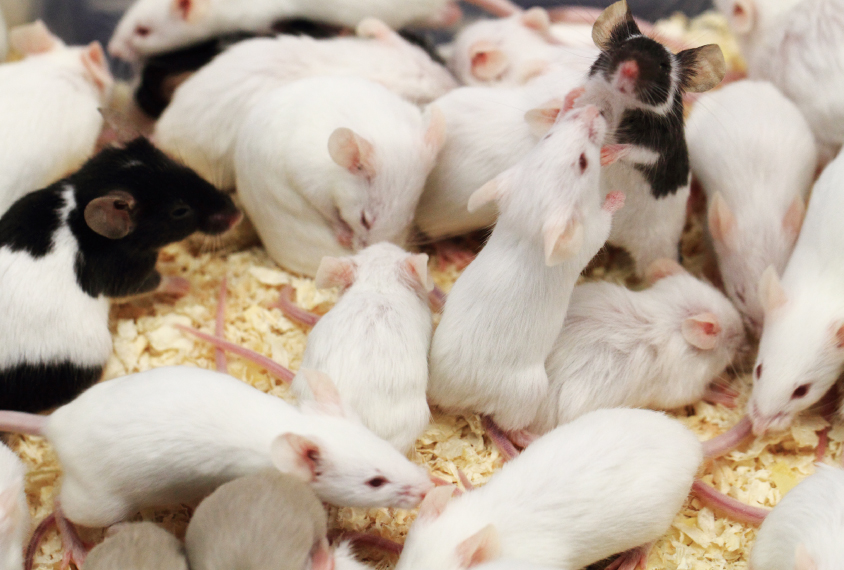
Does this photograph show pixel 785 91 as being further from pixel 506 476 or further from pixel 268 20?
pixel 268 20

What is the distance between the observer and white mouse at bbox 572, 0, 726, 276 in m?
2.25

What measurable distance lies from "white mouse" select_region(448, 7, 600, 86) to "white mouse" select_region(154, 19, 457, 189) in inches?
8.4

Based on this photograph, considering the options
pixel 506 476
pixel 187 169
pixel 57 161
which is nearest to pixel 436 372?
pixel 506 476

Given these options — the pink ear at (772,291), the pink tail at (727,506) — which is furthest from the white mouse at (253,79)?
the pink tail at (727,506)

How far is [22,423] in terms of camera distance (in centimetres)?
233

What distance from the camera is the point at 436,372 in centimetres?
250

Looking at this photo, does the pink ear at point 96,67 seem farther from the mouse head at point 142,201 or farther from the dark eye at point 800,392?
the dark eye at point 800,392

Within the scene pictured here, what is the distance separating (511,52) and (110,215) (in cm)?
202

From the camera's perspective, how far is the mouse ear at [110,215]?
2484mm

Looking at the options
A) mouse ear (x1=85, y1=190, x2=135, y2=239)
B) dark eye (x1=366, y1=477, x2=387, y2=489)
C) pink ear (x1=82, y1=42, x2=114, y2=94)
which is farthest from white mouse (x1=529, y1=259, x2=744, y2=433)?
pink ear (x1=82, y1=42, x2=114, y2=94)

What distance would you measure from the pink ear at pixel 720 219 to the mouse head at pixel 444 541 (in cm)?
166

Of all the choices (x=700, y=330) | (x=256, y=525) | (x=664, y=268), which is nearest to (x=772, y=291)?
(x=700, y=330)

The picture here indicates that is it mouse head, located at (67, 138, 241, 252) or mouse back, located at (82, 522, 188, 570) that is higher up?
mouse head, located at (67, 138, 241, 252)

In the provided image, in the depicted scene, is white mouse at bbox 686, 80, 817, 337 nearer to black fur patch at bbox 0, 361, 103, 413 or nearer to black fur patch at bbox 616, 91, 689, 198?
black fur patch at bbox 616, 91, 689, 198
